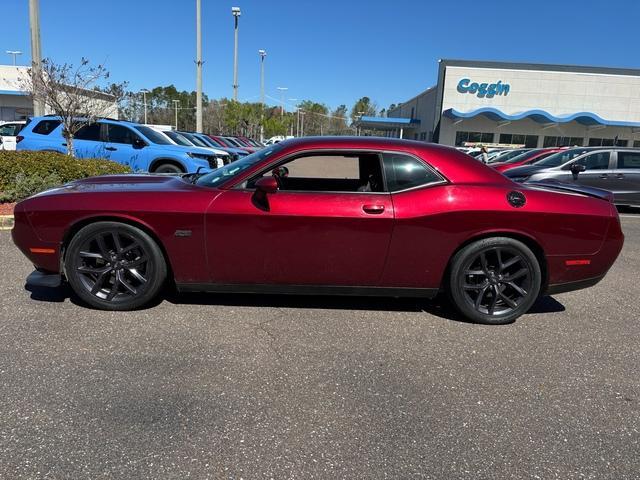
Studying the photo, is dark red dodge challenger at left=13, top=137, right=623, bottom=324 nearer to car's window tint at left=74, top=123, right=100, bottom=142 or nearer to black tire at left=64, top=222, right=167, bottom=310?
black tire at left=64, top=222, right=167, bottom=310

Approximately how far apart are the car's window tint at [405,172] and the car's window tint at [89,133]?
31.8 ft

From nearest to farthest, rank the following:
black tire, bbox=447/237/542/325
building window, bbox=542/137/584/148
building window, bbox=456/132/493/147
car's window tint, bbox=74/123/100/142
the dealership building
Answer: black tire, bbox=447/237/542/325 → car's window tint, bbox=74/123/100/142 → the dealership building → building window, bbox=542/137/584/148 → building window, bbox=456/132/493/147

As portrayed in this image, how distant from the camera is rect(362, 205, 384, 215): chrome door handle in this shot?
382 cm

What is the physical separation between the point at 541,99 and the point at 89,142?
3969 centimetres

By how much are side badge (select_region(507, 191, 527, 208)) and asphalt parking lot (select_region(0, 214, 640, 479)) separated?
1.05 m

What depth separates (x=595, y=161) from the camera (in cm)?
1146

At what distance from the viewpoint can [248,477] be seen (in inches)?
87.6

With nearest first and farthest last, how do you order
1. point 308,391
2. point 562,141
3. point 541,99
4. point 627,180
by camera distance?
1. point 308,391
2. point 627,180
3. point 541,99
4. point 562,141

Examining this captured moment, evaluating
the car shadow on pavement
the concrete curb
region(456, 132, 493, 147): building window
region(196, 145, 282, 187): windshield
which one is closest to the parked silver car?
the car shadow on pavement

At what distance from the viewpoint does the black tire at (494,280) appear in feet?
13.0

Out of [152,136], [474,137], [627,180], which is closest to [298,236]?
[152,136]

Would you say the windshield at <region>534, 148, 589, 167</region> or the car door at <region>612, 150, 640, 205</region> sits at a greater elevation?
the windshield at <region>534, 148, 589, 167</region>

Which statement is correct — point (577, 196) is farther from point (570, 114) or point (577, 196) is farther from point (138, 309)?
point (570, 114)

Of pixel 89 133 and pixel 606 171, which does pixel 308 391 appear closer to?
pixel 89 133
